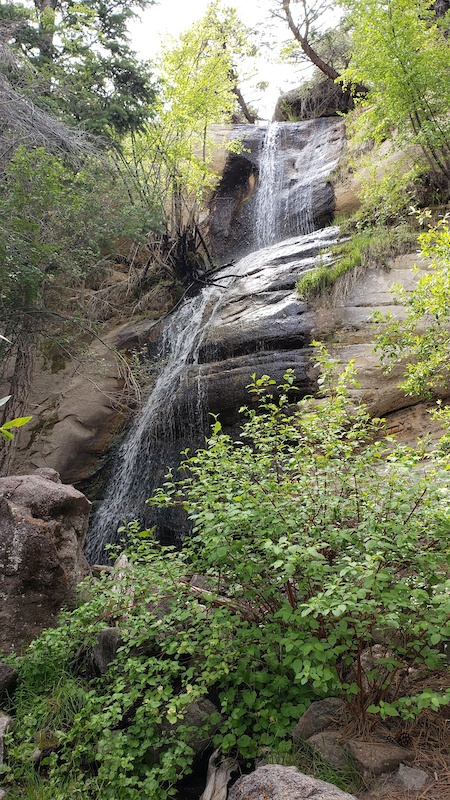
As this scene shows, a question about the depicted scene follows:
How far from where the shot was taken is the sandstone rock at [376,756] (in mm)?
2727

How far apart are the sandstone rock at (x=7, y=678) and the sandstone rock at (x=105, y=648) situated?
0.61m

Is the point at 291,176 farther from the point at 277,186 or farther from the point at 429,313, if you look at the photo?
the point at 429,313

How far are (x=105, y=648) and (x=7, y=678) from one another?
2.52ft

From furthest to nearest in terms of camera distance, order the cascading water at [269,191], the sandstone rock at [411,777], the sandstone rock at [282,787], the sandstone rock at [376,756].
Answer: the cascading water at [269,191] → the sandstone rock at [376,756] → the sandstone rock at [411,777] → the sandstone rock at [282,787]

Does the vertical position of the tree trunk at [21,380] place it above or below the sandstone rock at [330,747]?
above

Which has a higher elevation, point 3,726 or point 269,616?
point 269,616

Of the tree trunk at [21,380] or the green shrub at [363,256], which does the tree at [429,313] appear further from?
the tree trunk at [21,380]

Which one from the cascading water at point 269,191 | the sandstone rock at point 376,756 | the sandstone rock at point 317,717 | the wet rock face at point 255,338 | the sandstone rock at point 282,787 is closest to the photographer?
the sandstone rock at point 282,787

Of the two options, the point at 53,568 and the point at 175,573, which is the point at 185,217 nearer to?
the point at 53,568

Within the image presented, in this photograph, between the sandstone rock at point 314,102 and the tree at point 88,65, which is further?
the sandstone rock at point 314,102

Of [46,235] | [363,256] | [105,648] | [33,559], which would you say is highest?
[46,235]

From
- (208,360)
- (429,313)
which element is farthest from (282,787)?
(208,360)

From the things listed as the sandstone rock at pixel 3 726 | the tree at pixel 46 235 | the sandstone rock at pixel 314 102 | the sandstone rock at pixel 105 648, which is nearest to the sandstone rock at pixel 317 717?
the sandstone rock at pixel 105 648

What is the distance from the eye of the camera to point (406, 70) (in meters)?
7.42
